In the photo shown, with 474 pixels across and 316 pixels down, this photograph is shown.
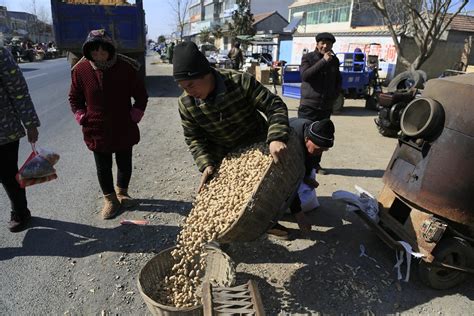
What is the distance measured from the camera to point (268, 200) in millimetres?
2342

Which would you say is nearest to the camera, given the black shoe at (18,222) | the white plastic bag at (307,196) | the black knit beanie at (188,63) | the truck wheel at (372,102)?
the black knit beanie at (188,63)

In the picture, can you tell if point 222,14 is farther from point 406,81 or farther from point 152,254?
point 152,254

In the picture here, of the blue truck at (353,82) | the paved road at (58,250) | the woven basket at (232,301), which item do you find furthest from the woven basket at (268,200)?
the blue truck at (353,82)

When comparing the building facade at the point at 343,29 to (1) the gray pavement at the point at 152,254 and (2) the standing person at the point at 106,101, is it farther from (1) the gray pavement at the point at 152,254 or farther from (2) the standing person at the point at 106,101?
(2) the standing person at the point at 106,101

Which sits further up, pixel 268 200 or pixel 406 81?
pixel 406 81

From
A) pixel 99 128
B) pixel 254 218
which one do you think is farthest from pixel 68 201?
pixel 254 218

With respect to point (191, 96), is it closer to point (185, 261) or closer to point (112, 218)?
point (185, 261)

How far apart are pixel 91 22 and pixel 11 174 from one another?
778 cm

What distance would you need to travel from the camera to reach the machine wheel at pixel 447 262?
8.94ft

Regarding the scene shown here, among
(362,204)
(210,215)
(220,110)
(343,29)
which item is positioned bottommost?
(362,204)

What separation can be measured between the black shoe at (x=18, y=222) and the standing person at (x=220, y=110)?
202cm

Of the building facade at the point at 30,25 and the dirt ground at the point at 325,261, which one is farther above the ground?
the building facade at the point at 30,25

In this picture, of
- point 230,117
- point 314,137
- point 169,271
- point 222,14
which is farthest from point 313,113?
point 222,14

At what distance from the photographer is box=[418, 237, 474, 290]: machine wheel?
8.94 feet
